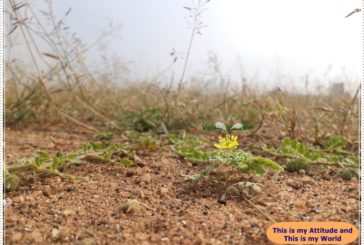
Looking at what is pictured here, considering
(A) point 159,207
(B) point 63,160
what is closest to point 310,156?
(A) point 159,207

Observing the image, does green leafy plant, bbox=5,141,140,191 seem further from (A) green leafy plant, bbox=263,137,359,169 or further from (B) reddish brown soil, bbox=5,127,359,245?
(A) green leafy plant, bbox=263,137,359,169

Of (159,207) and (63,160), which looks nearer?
(159,207)

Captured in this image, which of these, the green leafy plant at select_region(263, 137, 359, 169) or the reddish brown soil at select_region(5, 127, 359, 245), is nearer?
the reddish brown soil at select_region(5, 127, 359, 245)

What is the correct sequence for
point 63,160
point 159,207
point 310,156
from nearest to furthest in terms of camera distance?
point 159,207 → point 63,160 → point 310,156

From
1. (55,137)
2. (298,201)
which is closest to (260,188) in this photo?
(298,201)

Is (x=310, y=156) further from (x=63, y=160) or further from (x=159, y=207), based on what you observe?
(x=63, y=160)

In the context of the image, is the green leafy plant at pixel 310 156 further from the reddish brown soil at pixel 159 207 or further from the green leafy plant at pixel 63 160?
the green leafy plant at pixel 63 160

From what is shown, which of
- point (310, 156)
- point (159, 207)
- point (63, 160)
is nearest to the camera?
point (159, 207)

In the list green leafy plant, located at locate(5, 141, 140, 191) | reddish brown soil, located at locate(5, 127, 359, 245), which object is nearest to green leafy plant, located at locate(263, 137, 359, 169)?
reddish brown soil, located at locate(5, 127, 359, 245)

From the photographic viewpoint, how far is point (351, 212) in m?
1.37

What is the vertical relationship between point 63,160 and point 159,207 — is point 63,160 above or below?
above

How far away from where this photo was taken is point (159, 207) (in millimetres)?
1455

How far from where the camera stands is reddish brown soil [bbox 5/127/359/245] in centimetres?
124

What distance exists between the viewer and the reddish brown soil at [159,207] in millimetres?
1242
